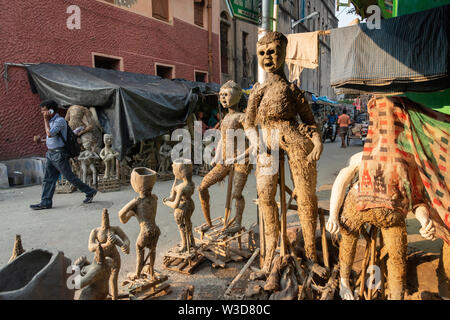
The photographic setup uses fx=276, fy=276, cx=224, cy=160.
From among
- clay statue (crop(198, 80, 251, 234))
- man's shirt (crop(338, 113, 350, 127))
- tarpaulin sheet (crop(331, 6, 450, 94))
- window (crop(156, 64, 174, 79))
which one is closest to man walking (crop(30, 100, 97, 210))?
→ clay statue (crop(198, 80, 251, 234))

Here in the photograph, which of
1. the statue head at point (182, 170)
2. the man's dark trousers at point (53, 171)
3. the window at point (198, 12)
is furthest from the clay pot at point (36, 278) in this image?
the window at point (198, 12)

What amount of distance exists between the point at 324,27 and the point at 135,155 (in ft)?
90.6

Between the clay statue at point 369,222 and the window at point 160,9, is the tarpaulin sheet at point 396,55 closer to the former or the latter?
the clay statue at point 369,222

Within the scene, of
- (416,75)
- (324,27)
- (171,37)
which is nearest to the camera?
(416,75)

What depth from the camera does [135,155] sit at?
26.6 ft

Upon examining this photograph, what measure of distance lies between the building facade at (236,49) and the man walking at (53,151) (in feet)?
35.7

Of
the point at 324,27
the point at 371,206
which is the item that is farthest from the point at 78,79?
the point at 324,27

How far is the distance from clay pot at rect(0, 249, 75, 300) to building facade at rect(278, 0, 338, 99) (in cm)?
1607

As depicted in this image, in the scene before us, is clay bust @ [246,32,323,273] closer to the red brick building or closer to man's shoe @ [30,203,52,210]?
man's shoe @ [30,203,52,210]

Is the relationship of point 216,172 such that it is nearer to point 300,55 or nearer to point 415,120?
point 415,120

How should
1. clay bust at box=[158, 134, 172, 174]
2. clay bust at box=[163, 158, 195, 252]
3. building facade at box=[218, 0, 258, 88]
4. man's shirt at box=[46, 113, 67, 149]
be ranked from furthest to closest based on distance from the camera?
building facade at box=[218, 0, 258, 88], clay bust at box=[158, 134, 172, 174], man's shirt at box=[46, 113, 67, 149], clay bust at box=[163, 158, 195, 252]

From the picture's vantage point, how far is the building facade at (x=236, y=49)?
15.0 metres

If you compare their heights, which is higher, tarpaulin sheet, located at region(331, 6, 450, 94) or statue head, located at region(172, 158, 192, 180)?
tarpaulin sheet, located at region(331, 6, 450, 94)

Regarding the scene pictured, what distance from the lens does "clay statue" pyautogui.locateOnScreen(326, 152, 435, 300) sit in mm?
1858
